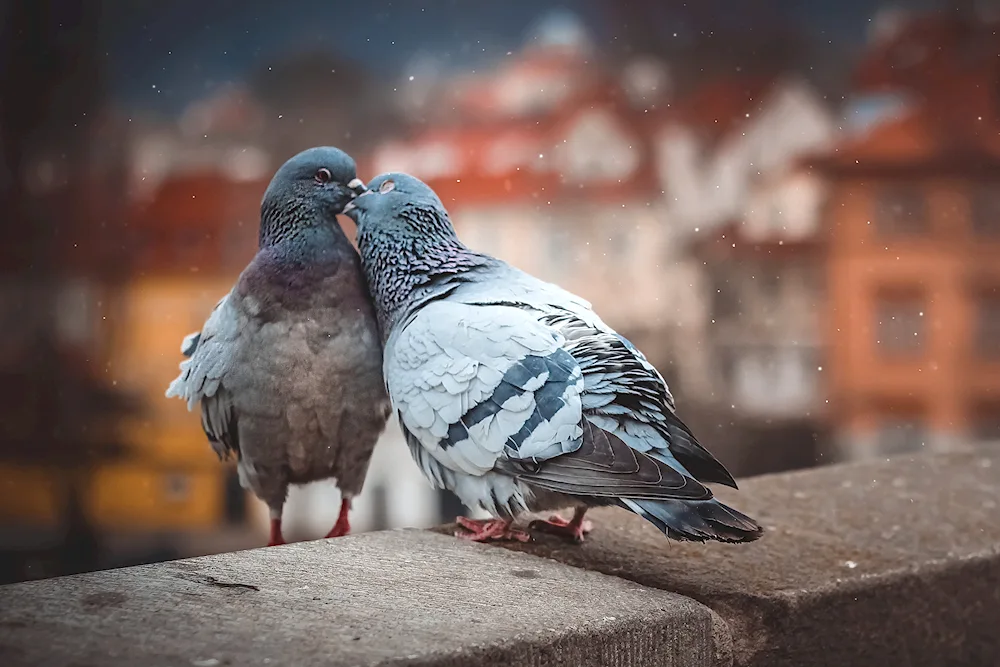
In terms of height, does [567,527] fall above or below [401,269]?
below

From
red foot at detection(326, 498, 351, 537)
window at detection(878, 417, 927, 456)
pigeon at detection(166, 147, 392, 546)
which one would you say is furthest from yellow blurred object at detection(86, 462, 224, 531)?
window at detection(878, 417, 927, 456)

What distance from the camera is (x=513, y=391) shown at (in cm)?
165

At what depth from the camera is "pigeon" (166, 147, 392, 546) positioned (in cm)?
172

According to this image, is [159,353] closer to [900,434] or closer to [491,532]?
[491,532]

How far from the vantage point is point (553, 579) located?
1.65 m

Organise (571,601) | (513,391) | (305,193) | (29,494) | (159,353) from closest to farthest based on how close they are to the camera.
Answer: (571,601)
(513,391)
(305,193)
(159,353)
(29,494)

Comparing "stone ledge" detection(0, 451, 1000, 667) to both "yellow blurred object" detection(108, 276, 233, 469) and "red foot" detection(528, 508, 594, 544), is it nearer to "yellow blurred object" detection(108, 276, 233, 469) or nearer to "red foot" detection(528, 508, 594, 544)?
"red foot" detection(528, 508, 594, 544)

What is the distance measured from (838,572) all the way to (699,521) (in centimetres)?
47

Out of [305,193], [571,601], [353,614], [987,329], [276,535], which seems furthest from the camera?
[987,329]

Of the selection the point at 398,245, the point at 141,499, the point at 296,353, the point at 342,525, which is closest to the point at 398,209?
the point at 398,245

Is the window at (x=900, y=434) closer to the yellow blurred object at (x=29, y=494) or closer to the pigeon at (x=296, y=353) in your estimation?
the yellow blurred object at (x=29, y=494)

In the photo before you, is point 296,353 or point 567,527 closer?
point 296,353

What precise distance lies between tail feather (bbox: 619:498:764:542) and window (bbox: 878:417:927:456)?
483 centimetres

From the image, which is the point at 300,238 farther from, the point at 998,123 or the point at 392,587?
the point at 998,123
